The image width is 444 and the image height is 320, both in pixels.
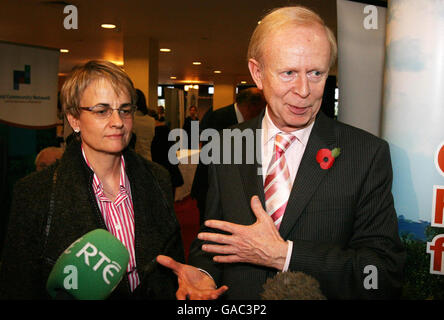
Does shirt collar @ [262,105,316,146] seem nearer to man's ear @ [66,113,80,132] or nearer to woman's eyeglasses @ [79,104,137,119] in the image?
woman's eyeglasses @ [79,104,137,119]

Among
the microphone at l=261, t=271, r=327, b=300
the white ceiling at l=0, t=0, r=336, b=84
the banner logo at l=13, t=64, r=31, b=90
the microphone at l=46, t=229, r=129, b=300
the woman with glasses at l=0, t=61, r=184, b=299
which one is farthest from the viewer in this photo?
the white ceiling at l=0, t=0, r=336, b=84

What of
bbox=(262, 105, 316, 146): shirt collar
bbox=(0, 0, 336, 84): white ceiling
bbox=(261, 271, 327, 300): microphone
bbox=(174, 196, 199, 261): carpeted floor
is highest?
bbox=(0, 0, 336, 84): white ceiling

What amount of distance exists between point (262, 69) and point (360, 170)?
481mm

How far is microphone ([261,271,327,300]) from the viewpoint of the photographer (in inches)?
33.1

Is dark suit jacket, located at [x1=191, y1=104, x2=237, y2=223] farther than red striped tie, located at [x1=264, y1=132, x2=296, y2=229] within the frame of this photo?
Yes

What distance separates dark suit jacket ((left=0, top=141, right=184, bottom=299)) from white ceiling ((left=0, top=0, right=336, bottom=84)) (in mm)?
4477

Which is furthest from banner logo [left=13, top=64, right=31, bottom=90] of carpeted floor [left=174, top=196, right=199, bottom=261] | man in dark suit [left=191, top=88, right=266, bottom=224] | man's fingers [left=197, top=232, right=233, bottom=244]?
man's fingers [left=197, top=232, right=233, bottom=244]

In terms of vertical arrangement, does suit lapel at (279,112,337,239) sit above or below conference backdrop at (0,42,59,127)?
below

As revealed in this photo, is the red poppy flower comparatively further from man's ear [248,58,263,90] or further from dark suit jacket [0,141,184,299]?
dark suit jacket [0,141,184,299]

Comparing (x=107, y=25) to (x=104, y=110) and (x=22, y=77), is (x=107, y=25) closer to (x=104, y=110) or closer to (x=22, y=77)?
(x=22, y=77)

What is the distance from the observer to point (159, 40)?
9.09 metres

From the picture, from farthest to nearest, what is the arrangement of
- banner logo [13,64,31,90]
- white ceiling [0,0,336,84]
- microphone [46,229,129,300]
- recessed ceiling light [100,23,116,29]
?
recessed ceiling light [100,23,116,29] < white ceiling [0,0,336,84] < banner logo [13,64,31,90] < microphone [46,229,129,300]

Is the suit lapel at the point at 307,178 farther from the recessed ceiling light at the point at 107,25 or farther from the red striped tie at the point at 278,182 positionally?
the recessed ceiling light at the point at 107,25
